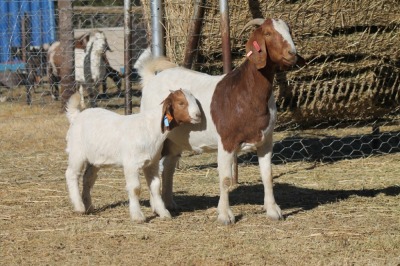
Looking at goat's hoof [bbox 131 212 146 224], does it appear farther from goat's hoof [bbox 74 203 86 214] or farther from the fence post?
the fence post

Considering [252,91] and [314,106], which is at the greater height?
[252,91]

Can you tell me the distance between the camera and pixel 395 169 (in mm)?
8586

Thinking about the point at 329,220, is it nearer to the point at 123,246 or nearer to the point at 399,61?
the point at 123,246

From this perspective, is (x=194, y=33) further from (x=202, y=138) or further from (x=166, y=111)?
(x=166, y=111)

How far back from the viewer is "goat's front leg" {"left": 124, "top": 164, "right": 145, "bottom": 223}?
6.10m

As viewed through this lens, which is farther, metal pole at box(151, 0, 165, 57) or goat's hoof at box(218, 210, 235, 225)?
metal pole at box(151, 0, 165, 57)

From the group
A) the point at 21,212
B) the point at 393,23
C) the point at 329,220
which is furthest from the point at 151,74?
the point at 393,23

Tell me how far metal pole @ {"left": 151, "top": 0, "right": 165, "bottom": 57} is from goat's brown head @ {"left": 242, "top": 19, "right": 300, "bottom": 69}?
2.10 m

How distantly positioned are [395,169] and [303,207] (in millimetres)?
2196

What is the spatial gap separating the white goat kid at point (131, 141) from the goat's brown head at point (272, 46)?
0.58 metres

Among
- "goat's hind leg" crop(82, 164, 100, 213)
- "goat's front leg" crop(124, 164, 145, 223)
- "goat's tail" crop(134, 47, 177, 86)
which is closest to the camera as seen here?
"goat's front leg" crop(124, 164, 145, 223)

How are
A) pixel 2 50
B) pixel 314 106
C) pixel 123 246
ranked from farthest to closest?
1. pixel 2 50
2. pixel 314 106
3. pixel 123 246

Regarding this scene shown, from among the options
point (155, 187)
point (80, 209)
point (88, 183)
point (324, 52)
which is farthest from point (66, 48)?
point (155, 187)

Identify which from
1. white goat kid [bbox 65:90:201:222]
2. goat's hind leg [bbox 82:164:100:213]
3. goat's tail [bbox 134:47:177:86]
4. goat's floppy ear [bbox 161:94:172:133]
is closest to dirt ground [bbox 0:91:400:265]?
goat's hind leg [bbox 82:164:100:213]
